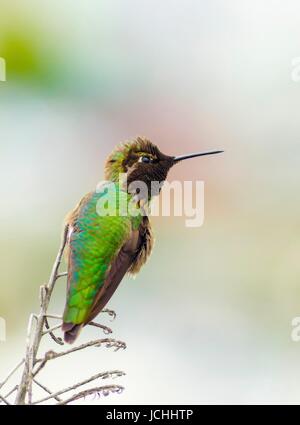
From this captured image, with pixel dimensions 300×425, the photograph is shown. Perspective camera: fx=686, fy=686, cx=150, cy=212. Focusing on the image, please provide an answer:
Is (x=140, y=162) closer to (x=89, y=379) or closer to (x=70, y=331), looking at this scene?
(x=70, y=331)

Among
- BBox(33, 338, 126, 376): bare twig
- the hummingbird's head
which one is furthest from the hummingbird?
BBox(33, 338, 126, 376): bare twig

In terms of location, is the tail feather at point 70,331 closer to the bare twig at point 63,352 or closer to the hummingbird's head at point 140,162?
the bare twig at point 63,352

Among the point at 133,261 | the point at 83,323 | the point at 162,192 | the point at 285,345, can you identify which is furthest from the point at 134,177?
the point at 285,345

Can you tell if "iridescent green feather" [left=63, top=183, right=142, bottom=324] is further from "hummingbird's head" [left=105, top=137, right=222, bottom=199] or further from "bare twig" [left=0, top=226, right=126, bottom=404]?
"bare twig" [left=0, top=226, right=126, bottom=404]

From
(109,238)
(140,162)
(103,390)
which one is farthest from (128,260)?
(103,390)

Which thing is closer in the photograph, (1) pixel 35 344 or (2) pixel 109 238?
(1) pixel 35 344
